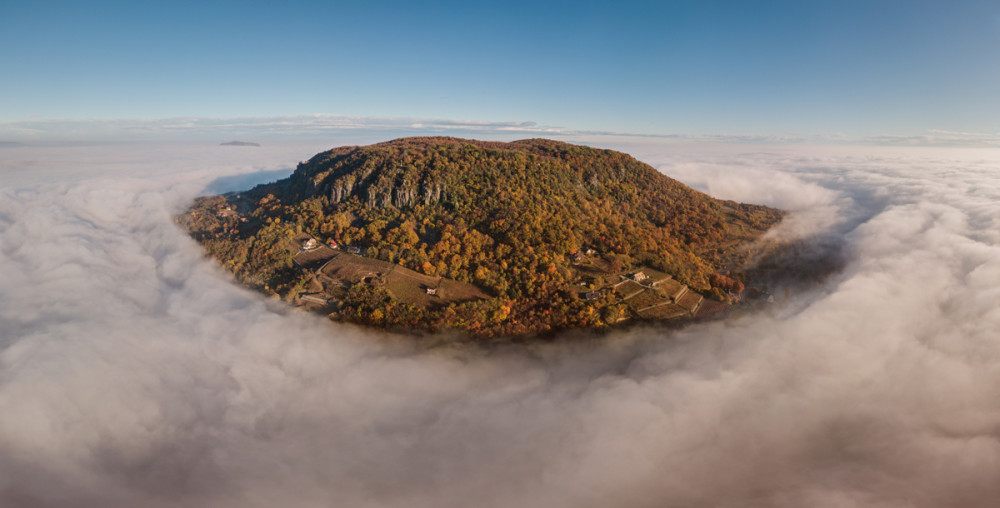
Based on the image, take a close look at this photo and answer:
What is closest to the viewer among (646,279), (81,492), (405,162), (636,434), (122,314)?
(81,492)

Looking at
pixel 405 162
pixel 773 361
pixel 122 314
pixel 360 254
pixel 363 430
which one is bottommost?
pixel 363 430

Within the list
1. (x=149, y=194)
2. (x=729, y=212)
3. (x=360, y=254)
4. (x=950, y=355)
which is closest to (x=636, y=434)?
(x=950, y=355)

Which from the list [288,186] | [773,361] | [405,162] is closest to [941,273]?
[773,361]

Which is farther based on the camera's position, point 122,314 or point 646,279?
point 646,279

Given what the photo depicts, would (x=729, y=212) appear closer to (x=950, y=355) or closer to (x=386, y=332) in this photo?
(x=950, y=355)

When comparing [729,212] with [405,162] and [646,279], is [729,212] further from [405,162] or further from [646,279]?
[405,162]

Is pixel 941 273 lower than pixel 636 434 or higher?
higher

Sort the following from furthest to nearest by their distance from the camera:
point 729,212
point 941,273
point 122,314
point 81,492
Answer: point 729,212 → point 941,273 → point 122,314 → point 81,492
